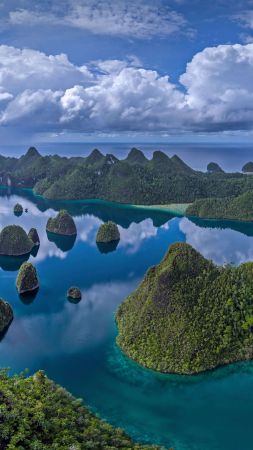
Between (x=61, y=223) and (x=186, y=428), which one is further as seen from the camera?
(x=61, y=223)

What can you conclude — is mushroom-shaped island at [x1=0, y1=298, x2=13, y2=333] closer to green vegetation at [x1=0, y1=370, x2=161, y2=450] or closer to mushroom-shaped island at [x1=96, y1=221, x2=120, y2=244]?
green vegetation at [x1=0, y1=370, x2=161, y2=450]

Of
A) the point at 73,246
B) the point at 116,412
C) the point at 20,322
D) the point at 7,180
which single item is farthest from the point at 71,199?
the point at 116,412

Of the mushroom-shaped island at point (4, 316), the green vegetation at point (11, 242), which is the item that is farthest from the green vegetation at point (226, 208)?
the mushroom-shaped island at point (4, 316)

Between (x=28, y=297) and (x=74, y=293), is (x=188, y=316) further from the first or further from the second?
(x=28, y=297)

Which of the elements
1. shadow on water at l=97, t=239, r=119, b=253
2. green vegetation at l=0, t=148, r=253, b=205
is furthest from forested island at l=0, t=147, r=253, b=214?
shadow on water at l=97, t=239, r=119, b=253

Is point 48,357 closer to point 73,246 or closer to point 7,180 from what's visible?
point 73,246

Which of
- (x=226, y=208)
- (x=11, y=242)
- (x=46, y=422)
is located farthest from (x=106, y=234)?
(x=46, y=422)
